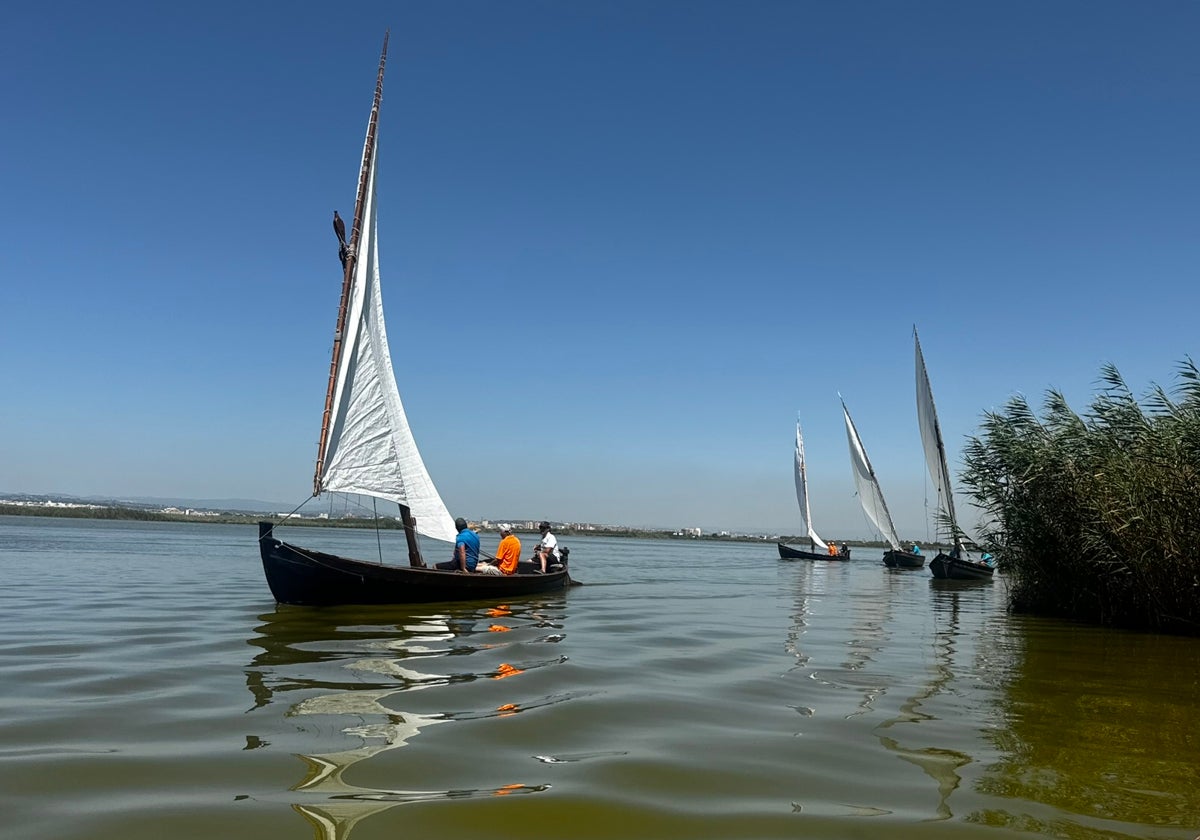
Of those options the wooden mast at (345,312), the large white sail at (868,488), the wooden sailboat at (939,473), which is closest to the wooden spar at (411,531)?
the wooden mast at (345,312)

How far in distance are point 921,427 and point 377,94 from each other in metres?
29.3

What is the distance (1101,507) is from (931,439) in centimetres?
2383

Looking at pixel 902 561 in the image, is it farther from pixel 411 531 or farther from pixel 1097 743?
pixel 1097 743

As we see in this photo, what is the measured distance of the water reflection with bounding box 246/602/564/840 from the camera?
470cm

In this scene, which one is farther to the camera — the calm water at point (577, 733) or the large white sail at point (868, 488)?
the large white sail at point (868, 488)

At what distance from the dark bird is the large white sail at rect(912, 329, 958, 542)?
29.4 m

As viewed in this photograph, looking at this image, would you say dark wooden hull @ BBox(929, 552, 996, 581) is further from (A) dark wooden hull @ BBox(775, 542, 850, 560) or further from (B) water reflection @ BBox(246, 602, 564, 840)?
(B) water reflection @ BBox(246, 602, 564, 840)

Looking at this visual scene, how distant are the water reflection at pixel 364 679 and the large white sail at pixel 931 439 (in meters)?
27.8

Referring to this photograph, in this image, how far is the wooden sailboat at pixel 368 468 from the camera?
15.9 metres

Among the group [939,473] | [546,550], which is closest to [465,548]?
[546,550]

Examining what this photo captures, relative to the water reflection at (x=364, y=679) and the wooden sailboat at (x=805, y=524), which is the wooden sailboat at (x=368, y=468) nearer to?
the water reflection at (x=364, y=679)

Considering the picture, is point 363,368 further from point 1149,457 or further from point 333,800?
point 1149,457

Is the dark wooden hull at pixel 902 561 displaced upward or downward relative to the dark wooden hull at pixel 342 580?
downward

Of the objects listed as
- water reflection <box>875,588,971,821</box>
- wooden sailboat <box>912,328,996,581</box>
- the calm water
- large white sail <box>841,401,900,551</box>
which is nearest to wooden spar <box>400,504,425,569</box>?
the calm water
